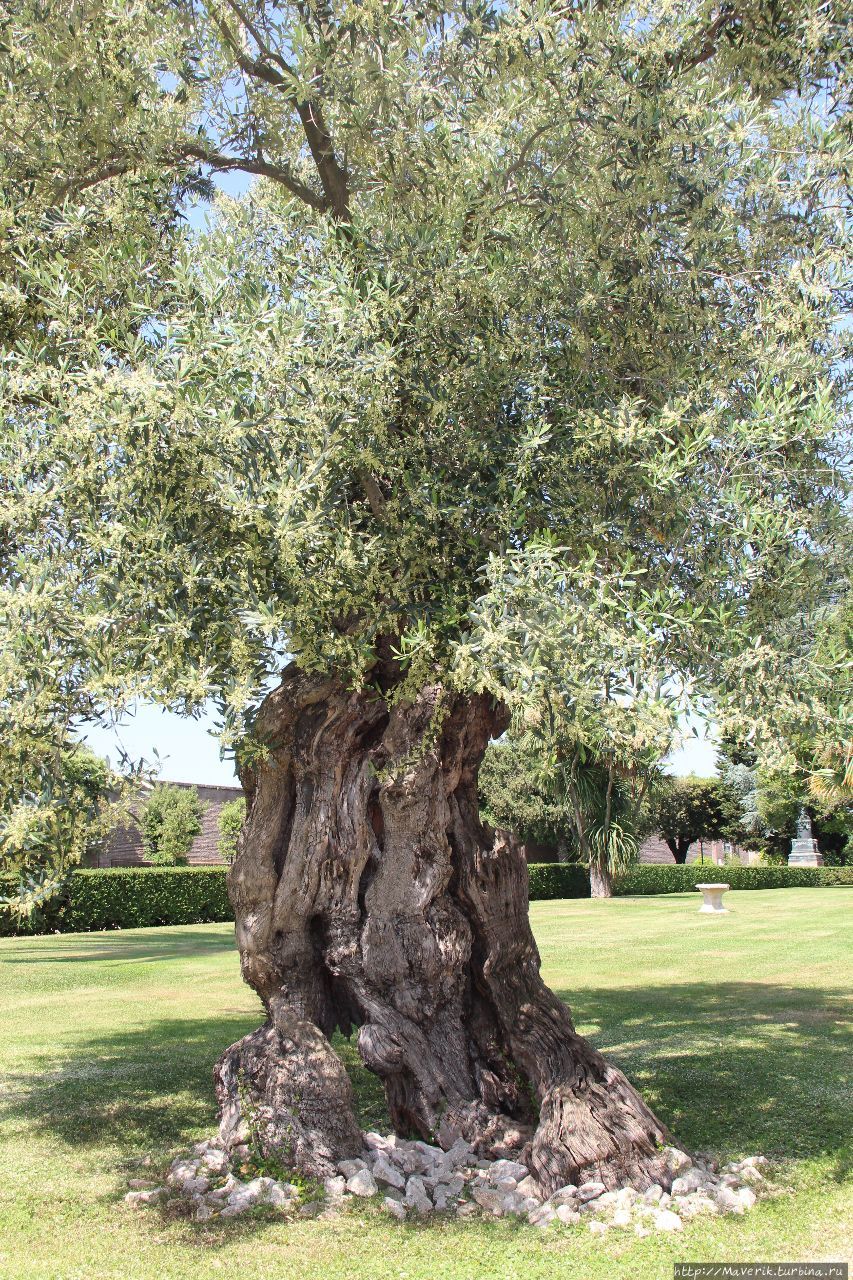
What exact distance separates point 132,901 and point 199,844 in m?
8.19

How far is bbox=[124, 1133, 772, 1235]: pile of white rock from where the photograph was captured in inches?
281

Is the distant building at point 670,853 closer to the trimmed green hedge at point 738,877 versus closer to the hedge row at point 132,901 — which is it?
the trimmed green hedge at point 738,877

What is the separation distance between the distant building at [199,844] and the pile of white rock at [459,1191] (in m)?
28.3

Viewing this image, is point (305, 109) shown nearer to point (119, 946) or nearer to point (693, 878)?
point (119, 946)

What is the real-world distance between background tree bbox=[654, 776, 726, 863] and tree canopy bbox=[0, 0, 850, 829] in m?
49.4

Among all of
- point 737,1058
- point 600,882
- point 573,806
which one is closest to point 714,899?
point 573,806

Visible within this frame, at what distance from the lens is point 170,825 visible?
35000 mm

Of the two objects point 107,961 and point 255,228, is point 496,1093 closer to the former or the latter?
point 255,228

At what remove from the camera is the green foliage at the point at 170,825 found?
35.0 meters

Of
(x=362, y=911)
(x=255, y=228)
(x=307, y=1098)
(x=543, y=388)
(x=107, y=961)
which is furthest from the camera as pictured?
(x=107, y=961)

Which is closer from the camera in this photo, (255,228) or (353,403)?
(353,403)

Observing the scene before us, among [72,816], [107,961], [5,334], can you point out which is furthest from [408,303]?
[107,961]

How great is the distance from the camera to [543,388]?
7.48 metres

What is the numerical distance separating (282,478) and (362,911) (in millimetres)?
4046
